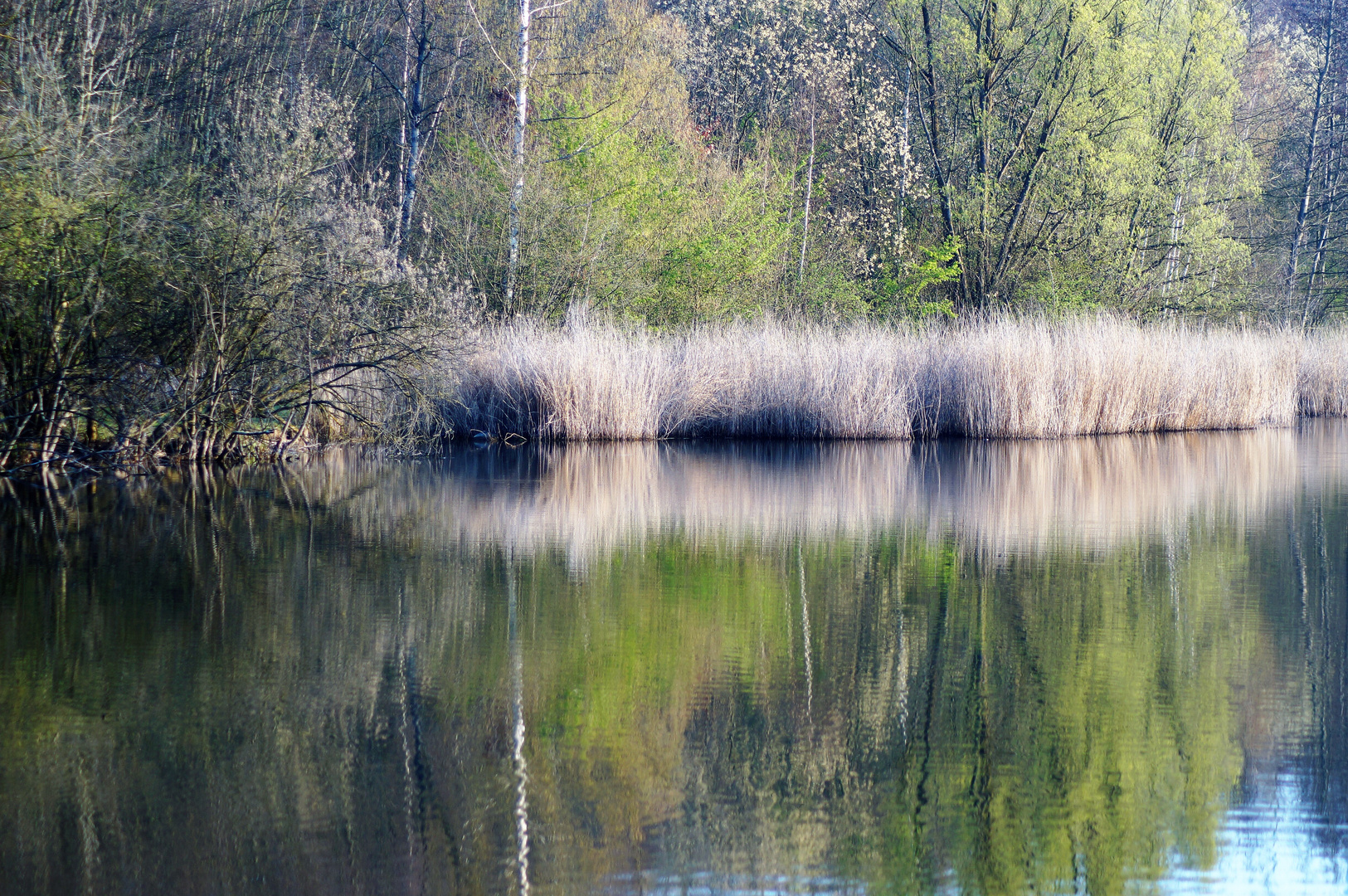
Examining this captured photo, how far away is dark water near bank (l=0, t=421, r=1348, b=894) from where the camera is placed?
2803mm

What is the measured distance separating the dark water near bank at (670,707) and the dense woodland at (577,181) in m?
3.20

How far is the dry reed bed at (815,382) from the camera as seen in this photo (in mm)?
15023

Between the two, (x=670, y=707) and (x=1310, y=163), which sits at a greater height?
(x=1310, y=163)

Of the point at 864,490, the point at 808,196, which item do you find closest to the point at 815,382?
the point at 864,490

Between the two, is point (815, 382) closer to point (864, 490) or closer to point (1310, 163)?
point (864, 490)

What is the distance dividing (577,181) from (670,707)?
15.4m

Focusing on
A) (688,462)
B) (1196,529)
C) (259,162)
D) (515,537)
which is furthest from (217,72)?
(1196,529)

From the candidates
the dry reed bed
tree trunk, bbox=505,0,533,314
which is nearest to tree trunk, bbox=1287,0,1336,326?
the dry reed bed

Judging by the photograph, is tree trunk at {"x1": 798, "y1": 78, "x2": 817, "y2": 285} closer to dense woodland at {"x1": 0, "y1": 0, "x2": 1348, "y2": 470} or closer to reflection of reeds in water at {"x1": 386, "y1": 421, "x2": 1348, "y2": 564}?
dense woodland at {"x1": 0, "y1": 0, "x2": 1348, "y2": 470}

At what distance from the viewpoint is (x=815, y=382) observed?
1572cm

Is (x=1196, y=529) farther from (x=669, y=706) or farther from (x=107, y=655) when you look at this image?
(x=107, y=655)

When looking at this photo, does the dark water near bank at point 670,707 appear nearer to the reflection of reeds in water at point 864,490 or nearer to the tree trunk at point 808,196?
the reflection of reeds in water at point 864,490

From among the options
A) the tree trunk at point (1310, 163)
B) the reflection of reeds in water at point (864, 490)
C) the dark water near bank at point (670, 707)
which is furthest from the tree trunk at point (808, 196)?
the dark water near bank at point (670, 707)

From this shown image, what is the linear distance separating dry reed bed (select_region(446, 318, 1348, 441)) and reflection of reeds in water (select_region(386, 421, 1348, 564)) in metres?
0.61
